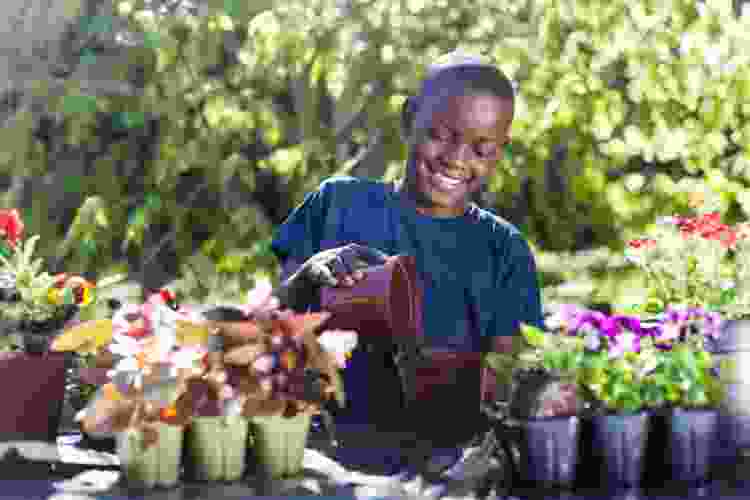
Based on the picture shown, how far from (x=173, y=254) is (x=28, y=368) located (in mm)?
5671

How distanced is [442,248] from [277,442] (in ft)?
3.15

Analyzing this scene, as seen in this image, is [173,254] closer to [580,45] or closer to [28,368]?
[580,45]

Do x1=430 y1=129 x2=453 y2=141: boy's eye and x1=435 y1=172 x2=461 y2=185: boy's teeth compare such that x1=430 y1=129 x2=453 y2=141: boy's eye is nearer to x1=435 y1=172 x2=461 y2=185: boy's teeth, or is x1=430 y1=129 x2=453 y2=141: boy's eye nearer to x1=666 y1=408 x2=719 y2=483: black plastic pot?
x1=435 y1=172 x2=461 y2=185: boy's teeth

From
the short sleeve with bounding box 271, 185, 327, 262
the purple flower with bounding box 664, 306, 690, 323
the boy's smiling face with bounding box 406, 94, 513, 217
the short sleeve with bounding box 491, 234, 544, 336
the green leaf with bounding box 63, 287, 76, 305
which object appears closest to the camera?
the purple flower with bounding box 664, 306, 690, 323

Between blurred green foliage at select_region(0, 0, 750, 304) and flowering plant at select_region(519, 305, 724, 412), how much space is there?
4.40 meters

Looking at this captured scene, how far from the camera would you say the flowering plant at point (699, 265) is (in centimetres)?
250

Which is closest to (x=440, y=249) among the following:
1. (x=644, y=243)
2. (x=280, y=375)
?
(x=644, y=243)

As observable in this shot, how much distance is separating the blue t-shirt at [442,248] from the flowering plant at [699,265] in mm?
266

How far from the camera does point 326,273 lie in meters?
2.15

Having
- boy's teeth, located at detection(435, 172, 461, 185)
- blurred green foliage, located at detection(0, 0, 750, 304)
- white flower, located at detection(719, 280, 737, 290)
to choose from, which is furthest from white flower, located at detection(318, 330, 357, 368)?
blurred green foliage, located at detection(0, 0, 750, 304)

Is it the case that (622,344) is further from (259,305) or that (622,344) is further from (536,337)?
(259,305)

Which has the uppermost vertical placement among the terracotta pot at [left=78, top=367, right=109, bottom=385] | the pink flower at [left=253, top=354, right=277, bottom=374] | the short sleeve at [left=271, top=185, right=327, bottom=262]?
the short sleeve at [left=271, top=185, right=327, bottom=262]

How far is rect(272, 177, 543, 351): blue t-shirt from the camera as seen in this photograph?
2549mm

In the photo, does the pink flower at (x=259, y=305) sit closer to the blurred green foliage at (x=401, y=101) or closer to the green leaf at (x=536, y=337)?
the green leaf at (x=536, y=337)
